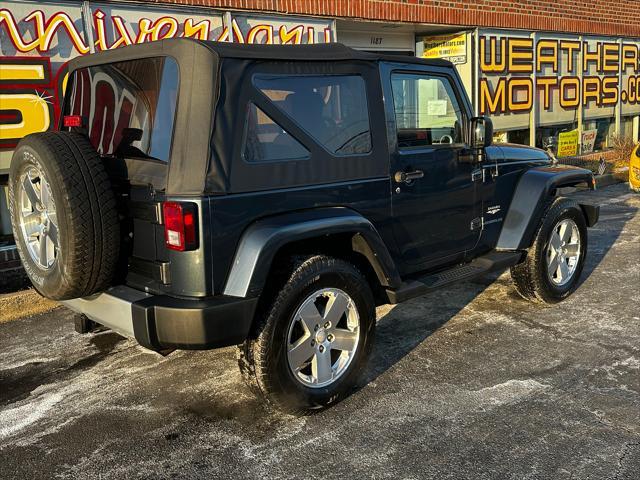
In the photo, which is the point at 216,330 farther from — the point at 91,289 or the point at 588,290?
the point at 588,290

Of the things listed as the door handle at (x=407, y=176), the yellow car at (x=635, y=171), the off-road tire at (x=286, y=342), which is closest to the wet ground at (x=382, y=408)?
the off-road tire at (x=286, y=342)

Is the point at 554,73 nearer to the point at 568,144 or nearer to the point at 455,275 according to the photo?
the point at 568,144

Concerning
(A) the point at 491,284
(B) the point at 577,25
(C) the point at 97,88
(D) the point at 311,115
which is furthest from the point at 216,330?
(B) the point at 577,25

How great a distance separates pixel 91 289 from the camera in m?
3.20

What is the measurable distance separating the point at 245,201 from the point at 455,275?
1913mm

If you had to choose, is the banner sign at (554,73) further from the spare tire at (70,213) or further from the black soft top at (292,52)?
the spare tire at (70,213)

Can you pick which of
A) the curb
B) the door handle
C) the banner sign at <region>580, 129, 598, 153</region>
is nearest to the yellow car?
the curb

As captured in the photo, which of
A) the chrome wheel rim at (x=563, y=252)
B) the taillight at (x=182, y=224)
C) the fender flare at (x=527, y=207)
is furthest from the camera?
the chrome wheel rim at (x=563, y=252)

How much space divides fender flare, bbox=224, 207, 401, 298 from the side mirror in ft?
4.21

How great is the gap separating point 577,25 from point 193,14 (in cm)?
935

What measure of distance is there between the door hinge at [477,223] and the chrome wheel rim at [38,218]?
2924 millimetres

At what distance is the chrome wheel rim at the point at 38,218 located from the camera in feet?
10.7

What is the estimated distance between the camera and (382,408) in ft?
11.7

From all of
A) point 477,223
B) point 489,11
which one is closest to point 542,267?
point 477,223
